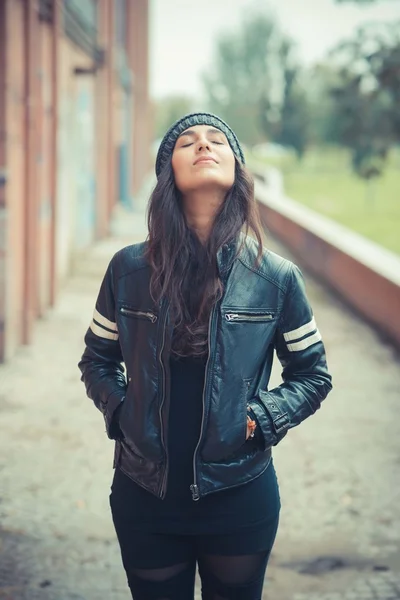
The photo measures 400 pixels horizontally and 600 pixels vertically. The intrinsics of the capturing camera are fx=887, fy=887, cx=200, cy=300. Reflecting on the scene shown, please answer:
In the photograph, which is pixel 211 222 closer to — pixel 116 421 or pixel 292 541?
pixel 116 421

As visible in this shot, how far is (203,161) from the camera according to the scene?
2.50 m

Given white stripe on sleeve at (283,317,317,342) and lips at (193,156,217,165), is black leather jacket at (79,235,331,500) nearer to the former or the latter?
white stripe on sleeve at (283,317,317,342)

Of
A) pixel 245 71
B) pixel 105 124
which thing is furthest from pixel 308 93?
pixel 105 124

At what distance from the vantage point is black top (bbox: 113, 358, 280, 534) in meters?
2.42

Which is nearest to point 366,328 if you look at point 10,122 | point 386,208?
point 10,122

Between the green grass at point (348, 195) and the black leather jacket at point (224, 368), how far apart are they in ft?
39.8

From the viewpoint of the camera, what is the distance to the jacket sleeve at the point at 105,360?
8.50 ft

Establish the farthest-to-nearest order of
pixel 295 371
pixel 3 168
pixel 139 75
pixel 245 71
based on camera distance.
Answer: pixel 245 71, pixel 139 75, pixel 3 168, pixel 295 371

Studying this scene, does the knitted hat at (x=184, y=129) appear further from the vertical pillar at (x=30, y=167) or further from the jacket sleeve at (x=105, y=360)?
the vertical pillar at (x=30, y=167)

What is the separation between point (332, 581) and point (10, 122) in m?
5.38

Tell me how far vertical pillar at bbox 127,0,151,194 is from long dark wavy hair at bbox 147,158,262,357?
87.1ft

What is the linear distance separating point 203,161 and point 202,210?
0.15 m

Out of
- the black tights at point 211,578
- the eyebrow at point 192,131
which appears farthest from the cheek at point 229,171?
the black tights at point 211,578

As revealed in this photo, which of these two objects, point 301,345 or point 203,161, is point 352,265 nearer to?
point 301,345
